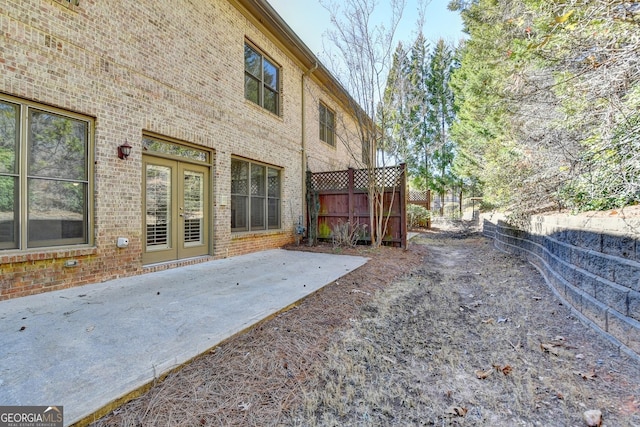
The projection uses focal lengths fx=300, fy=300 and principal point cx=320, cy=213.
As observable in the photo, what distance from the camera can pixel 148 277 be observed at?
4.68 m

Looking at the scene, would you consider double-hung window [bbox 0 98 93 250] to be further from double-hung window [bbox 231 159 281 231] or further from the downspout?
the downspout

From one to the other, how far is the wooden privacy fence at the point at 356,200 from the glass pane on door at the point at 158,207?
168 inches

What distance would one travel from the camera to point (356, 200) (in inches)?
334

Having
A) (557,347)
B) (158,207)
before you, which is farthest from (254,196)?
(557,347)

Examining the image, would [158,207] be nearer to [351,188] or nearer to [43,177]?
[43,177]

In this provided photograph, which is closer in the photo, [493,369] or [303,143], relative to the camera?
[493,369]

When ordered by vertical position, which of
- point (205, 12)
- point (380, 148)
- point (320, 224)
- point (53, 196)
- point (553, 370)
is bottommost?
point (553, 370)

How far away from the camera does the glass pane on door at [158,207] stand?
5148 mm

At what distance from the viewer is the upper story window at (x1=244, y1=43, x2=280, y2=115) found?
7410mm

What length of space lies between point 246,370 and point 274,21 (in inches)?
315

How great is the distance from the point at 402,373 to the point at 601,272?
7.61 ft

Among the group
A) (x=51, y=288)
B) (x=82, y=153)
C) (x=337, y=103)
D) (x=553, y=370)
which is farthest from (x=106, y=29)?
(x=337, y=103)

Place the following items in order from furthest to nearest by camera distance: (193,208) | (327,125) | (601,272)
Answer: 1. (327,125)
2. (193,208)
3. (601,272)

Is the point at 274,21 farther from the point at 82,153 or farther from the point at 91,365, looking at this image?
the point at 91,365
